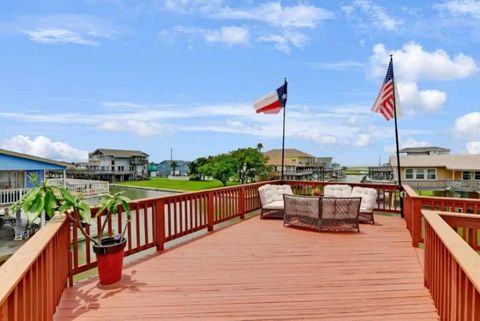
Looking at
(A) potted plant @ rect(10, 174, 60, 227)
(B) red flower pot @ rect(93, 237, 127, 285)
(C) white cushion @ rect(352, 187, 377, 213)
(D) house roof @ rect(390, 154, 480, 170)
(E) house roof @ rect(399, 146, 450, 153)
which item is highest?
(E) house roof @ rect(399, 146, 450, 153)

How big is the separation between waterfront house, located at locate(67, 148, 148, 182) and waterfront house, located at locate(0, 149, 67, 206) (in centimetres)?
3738

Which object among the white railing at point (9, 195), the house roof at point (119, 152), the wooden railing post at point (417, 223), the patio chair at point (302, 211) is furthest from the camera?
the house roof at point (119, 152)

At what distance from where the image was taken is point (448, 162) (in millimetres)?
28703

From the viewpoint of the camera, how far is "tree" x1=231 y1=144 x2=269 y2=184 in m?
40.7

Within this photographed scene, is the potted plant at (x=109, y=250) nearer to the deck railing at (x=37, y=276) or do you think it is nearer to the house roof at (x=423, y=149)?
the deck railing at (x=37, y=276)

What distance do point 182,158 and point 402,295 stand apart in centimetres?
8494

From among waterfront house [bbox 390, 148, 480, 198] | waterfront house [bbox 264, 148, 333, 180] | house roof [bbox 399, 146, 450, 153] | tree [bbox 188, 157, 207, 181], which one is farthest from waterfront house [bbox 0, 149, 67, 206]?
house roof [bbox 399, 146, 450, 153]

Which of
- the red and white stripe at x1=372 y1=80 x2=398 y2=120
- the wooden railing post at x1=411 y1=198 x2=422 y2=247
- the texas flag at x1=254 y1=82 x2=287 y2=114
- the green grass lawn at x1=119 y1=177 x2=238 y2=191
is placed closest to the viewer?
the wooden railing post at x1=411 y1=198 x2=422 y2=247

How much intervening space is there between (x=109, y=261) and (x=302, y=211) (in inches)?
151

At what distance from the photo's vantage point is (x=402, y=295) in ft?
10.2

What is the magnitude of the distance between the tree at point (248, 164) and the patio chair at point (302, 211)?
112 feet

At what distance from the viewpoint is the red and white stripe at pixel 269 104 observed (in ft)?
29.0

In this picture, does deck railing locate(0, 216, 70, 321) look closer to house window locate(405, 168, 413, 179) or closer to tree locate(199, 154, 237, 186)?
house window locate(405, 168, 413, 179)

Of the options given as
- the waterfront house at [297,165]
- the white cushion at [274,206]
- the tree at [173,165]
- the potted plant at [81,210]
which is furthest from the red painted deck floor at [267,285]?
the tree at [173,165]
